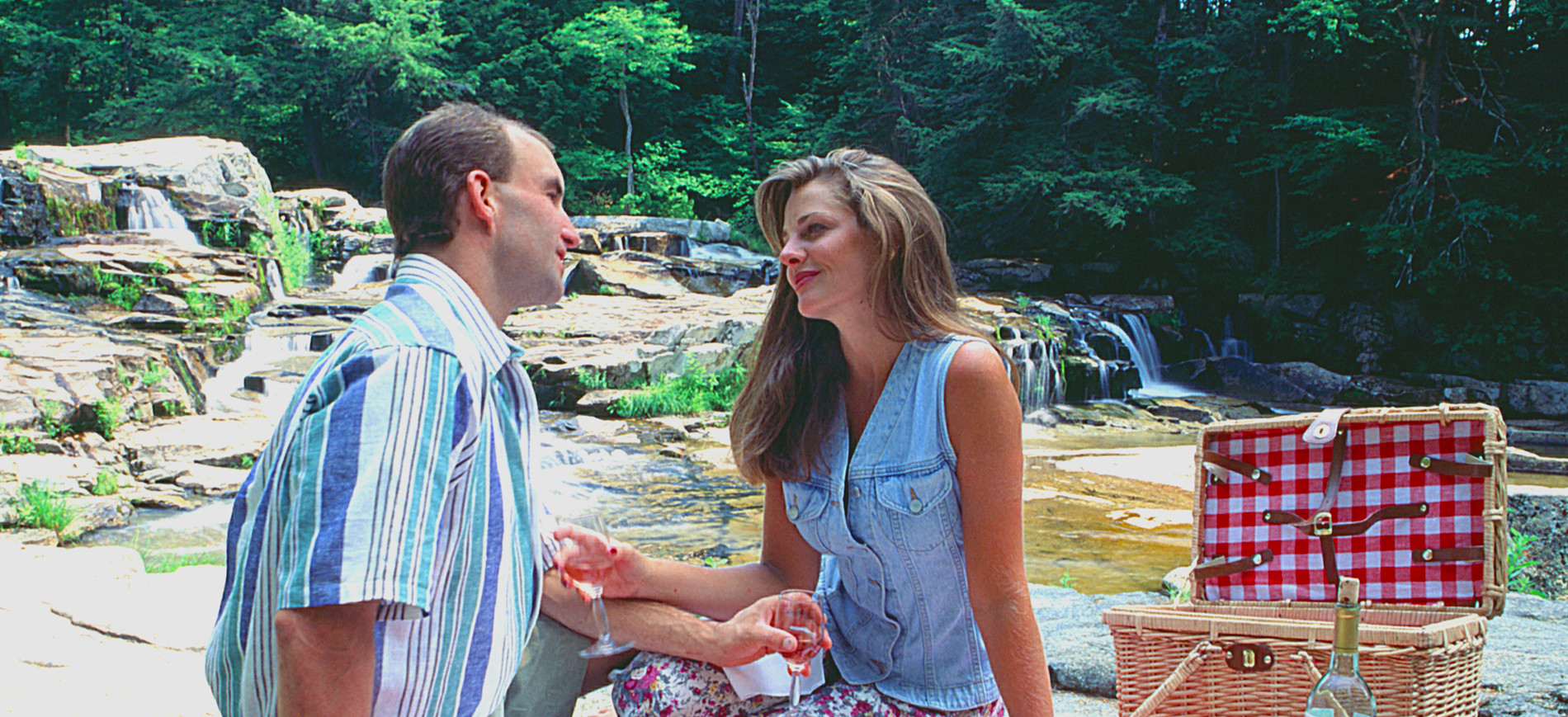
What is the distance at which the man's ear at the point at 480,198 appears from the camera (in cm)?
141

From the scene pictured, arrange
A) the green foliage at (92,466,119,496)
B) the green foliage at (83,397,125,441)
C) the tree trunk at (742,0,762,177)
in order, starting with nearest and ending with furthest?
the green foliage at (92,466,119,496)
the green foliage at (83,397,125,441)
the tree trunk at (742,0,762,177)

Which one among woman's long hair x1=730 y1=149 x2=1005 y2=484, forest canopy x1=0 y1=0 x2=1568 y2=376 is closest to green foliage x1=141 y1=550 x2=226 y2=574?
woman's long hair x1=730 y1=149 x2=1005 y2=484

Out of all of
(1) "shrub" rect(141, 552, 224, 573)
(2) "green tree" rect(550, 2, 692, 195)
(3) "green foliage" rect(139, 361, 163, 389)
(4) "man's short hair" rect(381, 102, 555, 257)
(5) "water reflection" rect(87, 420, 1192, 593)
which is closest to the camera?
(4) "man's short hair" rect(381, 102, 555, 257)

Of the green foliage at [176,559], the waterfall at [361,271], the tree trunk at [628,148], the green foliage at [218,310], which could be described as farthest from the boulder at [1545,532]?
the tree trunk at [628,148]

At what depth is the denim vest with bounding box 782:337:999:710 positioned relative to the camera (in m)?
1.73

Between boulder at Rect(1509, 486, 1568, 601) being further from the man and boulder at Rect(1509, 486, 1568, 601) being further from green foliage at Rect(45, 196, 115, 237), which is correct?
green foliage at Rect(45, 196, 115, 237)

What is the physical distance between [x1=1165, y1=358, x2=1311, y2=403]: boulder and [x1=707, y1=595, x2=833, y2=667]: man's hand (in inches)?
504

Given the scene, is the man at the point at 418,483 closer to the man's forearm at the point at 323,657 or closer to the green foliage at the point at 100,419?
the man's forearm at the point at 323,657

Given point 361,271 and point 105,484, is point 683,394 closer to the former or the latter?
point 105,484

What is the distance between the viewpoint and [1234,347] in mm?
15023

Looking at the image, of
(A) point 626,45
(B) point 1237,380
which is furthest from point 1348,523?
(A) point 626,45

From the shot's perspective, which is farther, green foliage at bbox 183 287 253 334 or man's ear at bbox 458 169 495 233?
green foliage at bbox 183 287 253 334

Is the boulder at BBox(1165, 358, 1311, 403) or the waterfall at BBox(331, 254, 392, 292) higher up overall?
the waterfall at BBox(331, 254, 392, 292)

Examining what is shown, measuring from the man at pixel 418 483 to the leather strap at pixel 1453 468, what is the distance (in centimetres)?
153
